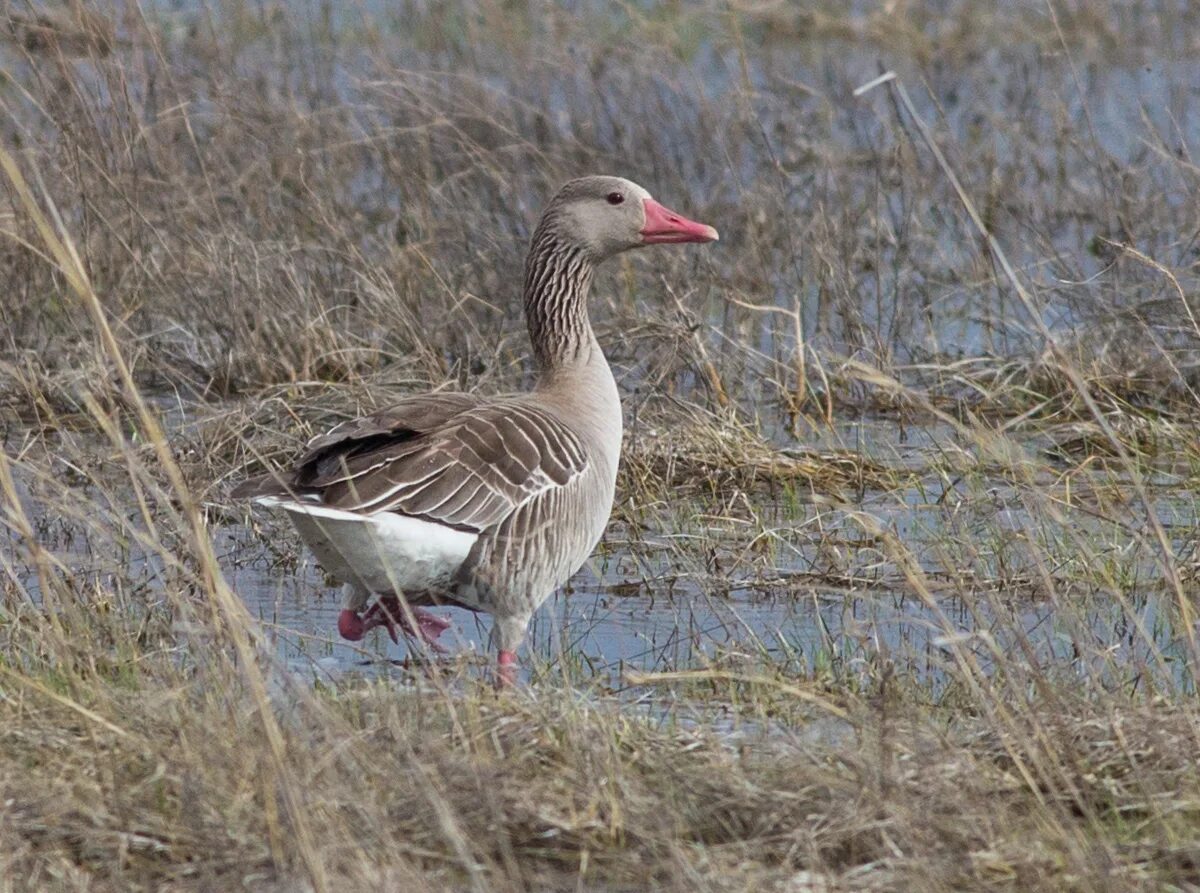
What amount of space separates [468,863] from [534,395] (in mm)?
3064

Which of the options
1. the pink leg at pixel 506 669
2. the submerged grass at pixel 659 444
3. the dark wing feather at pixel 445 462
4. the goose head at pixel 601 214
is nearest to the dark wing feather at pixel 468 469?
the dark wing feather at pixel 445 462

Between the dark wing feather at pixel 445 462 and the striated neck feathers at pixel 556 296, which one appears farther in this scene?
the striated neck feathers at pixel 556 296

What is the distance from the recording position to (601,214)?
21.1ft

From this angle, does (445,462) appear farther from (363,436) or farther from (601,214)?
(601,214)

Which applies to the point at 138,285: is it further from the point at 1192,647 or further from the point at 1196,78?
the point at 1196,78

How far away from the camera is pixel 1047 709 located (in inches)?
171

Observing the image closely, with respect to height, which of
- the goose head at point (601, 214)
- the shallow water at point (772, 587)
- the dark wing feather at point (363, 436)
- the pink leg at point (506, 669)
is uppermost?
the goose head at point (601, 214)

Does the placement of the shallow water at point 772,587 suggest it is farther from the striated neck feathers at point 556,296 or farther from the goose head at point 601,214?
the goose head at point 601,214

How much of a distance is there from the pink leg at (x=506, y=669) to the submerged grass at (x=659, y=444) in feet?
0.40

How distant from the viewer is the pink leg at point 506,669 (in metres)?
4.98

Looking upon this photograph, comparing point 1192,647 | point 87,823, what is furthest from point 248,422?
point 1192,647

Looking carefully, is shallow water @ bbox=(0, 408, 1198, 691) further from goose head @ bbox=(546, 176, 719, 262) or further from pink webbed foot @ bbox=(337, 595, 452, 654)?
goose head @ bbox=(546, 176, 719, 262)

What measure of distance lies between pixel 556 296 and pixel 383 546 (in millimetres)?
1488

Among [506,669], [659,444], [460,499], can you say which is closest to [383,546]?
[460,499]
